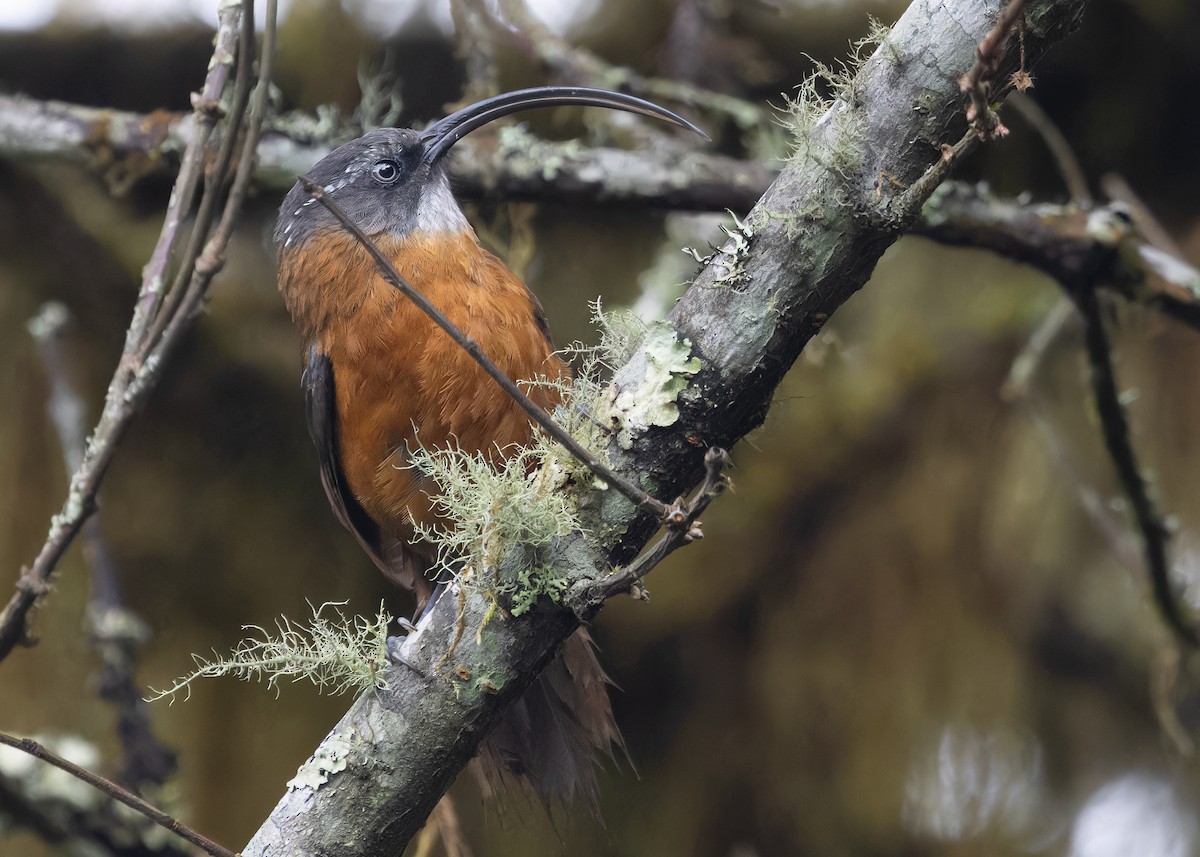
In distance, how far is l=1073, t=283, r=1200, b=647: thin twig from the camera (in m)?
2.87

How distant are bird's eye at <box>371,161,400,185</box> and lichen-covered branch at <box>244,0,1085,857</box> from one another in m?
1.37

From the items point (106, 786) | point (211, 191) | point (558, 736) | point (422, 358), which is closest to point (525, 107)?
point (422, 358)

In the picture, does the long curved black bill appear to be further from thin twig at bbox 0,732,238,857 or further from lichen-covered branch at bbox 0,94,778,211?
thin twig at bbox 0,732,238,857

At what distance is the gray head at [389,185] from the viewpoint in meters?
2.68

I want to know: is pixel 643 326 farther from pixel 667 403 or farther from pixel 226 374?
pixel 226 374

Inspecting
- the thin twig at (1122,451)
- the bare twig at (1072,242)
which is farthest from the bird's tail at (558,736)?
the thin twig at (1122,451)

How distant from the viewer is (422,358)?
2.39m

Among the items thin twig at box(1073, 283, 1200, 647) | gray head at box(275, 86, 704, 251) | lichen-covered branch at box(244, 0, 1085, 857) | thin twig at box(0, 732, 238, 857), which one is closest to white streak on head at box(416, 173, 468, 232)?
gray head at box(275, 86, 704, 251)

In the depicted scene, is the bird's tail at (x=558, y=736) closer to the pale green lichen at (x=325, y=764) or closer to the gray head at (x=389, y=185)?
the pale green lichen at (x=325, y=764)

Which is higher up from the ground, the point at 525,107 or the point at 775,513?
the point at 525,107

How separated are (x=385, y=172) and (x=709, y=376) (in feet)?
5.00

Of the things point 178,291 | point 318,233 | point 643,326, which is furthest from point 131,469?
point 643,326

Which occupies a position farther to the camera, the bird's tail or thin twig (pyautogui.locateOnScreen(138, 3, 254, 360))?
the bird's tail

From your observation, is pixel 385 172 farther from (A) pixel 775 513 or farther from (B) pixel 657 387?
(A) pixel 775 513
